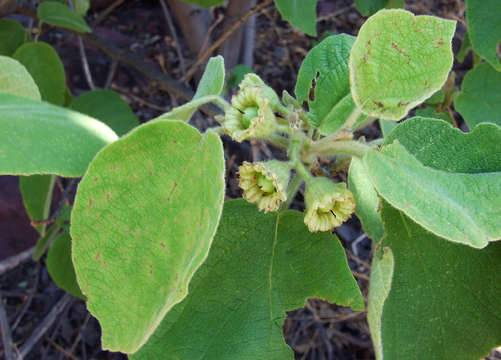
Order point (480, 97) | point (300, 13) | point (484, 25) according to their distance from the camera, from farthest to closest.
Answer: point (480, 97), point (300, 13), point (484, 25)

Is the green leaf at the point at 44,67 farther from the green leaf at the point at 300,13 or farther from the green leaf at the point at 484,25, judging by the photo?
the green leaf at the point at 484,25

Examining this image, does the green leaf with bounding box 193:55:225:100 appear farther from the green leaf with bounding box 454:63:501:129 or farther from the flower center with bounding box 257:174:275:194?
the green leaf with bounding box 454:63:501:129

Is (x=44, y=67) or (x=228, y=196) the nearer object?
(x=44, y=67)

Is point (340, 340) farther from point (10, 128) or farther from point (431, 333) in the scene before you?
point (10, 128)

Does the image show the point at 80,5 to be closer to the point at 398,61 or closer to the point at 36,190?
the point at 36,190

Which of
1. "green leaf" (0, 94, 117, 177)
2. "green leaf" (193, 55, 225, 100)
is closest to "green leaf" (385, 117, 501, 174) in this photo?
"green leaf" (193, 55, 225, 100)

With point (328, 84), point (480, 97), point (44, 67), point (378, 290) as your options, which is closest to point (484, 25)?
point (480, 97)

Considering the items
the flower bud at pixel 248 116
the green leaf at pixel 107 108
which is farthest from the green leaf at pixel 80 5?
the flower bud at pixel 248 116
